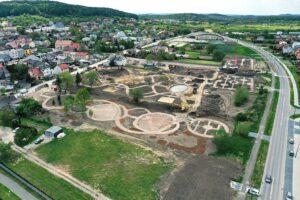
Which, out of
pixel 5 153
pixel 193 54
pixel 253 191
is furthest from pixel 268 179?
pixel 193 54

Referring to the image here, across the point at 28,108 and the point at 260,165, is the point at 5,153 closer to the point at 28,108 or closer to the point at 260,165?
the point at 28,108

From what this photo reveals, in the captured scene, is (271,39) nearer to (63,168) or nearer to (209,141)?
(209,141)

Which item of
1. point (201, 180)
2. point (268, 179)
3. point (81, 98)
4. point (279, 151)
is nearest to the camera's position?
point (268, 179)

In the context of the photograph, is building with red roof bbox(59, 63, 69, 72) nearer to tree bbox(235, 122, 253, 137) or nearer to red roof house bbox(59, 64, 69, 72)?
red roof house bbox(59, 64, 69, 72)

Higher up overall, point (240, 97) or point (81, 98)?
point (240, 97)

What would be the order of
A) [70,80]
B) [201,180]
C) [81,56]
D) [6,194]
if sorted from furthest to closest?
[81,56] < [70,80] < [201,180] < [6,194]

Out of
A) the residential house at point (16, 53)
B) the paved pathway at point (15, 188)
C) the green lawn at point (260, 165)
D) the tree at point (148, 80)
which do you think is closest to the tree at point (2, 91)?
the paved pathway at point (15, 188)
